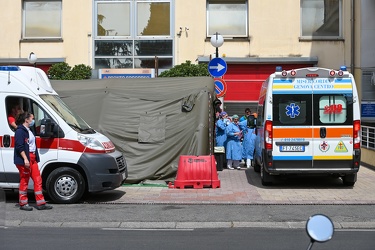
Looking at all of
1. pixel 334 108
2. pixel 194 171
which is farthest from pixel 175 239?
pixel 334 108

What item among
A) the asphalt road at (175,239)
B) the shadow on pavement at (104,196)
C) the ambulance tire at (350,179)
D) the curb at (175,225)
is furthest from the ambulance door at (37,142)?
the ambulance tire at (350,179)

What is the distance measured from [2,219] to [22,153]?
5323 millimetres

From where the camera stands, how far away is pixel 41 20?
24.0 metres

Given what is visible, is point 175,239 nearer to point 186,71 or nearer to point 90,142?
point 90,142

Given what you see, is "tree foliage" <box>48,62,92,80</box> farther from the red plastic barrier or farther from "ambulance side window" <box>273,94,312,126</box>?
"ambulance side window" <box>273,94,312,126</box>

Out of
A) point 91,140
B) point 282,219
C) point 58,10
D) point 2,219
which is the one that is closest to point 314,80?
point 282,219

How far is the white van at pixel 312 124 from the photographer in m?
12.4

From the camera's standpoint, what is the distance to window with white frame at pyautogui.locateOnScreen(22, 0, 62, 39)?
23.9 m

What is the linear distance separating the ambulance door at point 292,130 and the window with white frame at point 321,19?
38.4 feet

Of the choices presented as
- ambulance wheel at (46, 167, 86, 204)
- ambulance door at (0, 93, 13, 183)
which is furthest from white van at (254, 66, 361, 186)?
ambulance door at (0, 93, 13, 183)

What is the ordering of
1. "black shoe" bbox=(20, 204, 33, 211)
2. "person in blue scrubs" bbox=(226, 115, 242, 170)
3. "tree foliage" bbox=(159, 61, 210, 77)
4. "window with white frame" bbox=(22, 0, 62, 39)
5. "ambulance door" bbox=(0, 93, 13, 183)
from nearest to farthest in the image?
1. "black shoe" bbox=(20, 204, 33, 211)
2. "ambulance door" bbox=(0, 93, 13, 183)
3. "person in blue scrubs" bbox=(226, 115, 242, 170)
4. "tree foliage" bbox=(159, 61, 210, 77)
5. "window with white frame" bbox=(22, 0, 62, 39)

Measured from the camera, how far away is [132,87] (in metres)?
14.3

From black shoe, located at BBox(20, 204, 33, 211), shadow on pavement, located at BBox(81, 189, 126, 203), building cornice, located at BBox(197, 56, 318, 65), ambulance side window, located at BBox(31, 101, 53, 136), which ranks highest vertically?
building cornice, located at BBox(197, 56, 318, 65)

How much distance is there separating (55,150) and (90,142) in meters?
0.66
